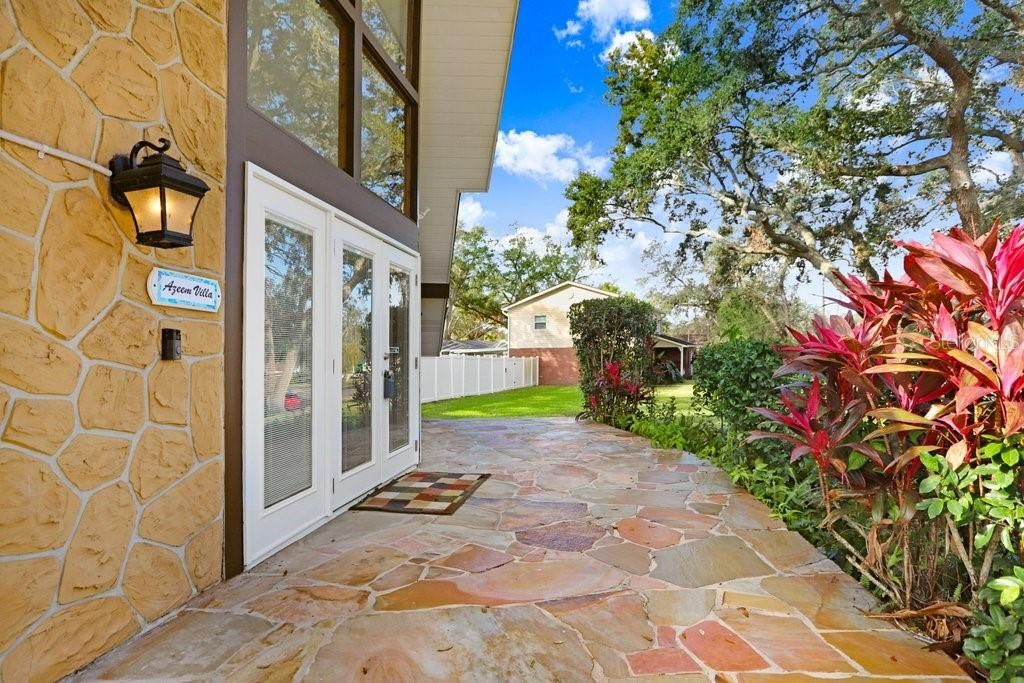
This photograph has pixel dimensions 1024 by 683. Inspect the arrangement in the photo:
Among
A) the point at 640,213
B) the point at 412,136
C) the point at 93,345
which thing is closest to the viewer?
the point at 93,345

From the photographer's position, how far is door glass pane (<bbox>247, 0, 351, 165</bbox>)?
3258 millimetres

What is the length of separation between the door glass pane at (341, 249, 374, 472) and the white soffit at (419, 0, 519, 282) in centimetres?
331

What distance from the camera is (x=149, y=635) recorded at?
2.29 m

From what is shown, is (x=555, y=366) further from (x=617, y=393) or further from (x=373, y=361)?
(x=373, y=361)

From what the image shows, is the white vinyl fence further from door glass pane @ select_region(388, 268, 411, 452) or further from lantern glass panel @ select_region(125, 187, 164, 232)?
lantern glass panel @ select_region(125, 187, 164, 232)

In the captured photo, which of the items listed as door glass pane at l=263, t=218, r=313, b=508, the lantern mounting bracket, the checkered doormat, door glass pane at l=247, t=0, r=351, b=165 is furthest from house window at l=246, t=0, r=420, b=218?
the checkered doormat

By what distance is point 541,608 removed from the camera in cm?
Result: 251

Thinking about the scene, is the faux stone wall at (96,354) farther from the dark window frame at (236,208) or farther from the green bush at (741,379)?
the green bush at (741,379)

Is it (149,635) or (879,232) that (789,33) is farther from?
(149,635)

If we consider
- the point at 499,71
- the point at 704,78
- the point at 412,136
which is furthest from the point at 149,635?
the point at 704,78

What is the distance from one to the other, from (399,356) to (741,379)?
10.3 ft

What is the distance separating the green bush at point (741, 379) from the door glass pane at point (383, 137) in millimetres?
3491

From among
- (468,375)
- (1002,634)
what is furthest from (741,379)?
(468,375)

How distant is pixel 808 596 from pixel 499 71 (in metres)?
6.25
